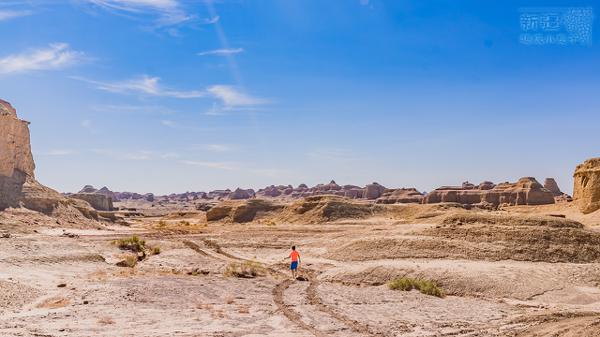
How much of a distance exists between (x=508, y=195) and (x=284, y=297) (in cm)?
6698

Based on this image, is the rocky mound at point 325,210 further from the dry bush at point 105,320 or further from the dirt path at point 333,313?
the dry bush at point 105,320

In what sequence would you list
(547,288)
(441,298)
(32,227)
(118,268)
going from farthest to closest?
(32,227) < (118,268) < (547,288) < (441,298)

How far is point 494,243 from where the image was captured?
2342cm

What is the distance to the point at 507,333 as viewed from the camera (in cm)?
1164

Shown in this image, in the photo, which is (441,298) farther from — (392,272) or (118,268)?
(118,268)

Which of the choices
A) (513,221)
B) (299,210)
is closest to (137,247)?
(513,221)

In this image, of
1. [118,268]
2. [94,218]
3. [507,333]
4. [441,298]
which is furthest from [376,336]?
[94,218]

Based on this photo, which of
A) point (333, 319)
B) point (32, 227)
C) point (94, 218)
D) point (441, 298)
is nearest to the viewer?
point (333, 319)

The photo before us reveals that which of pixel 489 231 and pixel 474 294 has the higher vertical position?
pixel 489 231

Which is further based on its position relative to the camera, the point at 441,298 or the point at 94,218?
the point at 94,218

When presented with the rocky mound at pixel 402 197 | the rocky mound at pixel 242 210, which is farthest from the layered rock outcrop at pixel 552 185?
the rocky mound at pixel 242 210

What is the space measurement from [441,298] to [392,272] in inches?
119

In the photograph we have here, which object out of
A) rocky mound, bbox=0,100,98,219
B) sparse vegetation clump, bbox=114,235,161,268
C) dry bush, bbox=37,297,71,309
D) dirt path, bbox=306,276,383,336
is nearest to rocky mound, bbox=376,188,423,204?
rocky mound, bbox=0,100,98,219

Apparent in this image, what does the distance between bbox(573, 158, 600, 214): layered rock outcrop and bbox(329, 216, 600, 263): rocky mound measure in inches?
693
